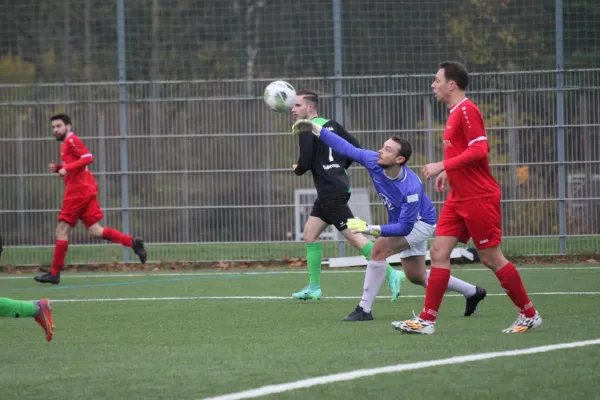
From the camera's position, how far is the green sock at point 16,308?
24.3 feet

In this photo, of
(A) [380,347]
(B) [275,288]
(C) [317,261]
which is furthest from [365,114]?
(A) [380,347]

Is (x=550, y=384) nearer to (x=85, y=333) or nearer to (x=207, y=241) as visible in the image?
(x=85, y=333)

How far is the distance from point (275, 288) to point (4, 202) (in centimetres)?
619

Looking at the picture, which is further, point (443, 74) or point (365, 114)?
point (365, 114)

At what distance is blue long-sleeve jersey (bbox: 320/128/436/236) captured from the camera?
29.2ft

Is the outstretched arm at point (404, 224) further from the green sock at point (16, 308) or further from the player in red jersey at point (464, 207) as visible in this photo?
the green sock at point (16, 308)

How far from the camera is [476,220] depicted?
7926mm

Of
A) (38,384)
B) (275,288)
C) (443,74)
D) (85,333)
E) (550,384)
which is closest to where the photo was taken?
(550,384)

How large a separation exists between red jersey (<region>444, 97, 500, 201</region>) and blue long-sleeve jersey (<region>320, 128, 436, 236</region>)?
0.98 metres

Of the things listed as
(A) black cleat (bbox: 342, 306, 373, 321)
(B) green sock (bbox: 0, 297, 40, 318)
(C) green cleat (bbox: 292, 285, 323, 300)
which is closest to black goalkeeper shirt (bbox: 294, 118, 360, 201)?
(C) green cleat (bbox: 292, 285, 323, 300)

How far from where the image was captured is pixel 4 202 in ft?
57.4

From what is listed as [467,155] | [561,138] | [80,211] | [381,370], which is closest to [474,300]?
[467,155]

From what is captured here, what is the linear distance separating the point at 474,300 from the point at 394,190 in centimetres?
114

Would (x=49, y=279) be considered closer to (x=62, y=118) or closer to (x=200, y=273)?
(x=62, y=118)
